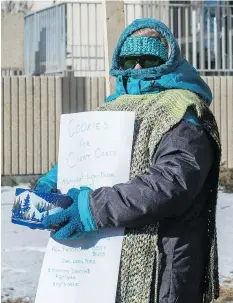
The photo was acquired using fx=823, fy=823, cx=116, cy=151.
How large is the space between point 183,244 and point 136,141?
362 mm

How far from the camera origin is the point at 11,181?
429 inches

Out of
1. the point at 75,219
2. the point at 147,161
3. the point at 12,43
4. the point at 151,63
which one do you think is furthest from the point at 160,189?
the point at 12,43

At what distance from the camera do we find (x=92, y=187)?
269cm

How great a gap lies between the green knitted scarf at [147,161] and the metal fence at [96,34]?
9383mm

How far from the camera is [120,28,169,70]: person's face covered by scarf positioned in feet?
9.00

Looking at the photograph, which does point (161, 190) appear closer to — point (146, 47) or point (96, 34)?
point (146, 47)

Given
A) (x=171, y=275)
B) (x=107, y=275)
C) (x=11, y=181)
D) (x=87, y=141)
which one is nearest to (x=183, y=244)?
(x=171, y=275)

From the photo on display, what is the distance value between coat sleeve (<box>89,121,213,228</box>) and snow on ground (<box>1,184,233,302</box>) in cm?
345

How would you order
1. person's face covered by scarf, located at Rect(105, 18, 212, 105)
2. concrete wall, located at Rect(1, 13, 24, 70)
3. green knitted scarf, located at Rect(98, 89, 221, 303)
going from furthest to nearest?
concrete wall, located at Rect(1, 13, 24, 70) → person's face covered by scarf, located at Rect(105, 18, 212, 105) → green knitted scarf, located at Rect(98, 89, 221, 303)

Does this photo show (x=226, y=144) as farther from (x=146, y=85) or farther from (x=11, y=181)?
(x=146, y=85)

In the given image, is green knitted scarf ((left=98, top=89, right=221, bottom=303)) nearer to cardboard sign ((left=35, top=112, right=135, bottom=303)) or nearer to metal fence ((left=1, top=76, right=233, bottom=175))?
cardboard sign ((left=35, top=112, right=135, bottom=303))

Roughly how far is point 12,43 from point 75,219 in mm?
10503

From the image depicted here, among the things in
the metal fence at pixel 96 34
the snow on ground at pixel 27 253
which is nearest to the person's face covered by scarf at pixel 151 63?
the snow on ground at pixel 27 253

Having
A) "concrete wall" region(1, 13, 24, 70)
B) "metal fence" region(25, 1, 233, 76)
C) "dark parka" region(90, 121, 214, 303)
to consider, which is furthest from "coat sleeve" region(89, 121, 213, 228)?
"concrete wall" region(1, 13, 24, 70)
